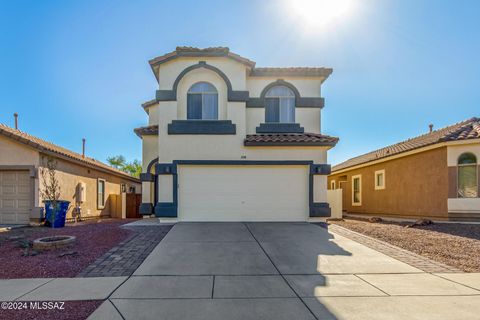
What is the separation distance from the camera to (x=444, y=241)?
871cm

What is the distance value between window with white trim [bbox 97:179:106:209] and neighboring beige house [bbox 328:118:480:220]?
17639mm

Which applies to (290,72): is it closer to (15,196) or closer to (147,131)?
(147,131)

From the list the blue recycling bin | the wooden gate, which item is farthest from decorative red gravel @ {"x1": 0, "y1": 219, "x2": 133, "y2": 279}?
the wooden gate

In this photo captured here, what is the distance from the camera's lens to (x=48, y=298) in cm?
449

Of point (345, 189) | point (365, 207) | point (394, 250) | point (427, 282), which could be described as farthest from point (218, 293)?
point (345, 189)

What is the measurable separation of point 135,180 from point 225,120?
1629 centimetres

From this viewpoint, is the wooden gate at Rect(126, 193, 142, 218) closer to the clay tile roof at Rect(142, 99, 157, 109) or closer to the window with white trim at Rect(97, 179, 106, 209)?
the window with white trim at Rect(97, 179, 106, 209)

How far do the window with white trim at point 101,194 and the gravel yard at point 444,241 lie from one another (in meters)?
15.3

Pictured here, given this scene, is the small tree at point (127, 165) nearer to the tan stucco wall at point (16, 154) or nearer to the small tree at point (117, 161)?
the small tree at point (117, 161)

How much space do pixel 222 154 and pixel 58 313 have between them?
879cm

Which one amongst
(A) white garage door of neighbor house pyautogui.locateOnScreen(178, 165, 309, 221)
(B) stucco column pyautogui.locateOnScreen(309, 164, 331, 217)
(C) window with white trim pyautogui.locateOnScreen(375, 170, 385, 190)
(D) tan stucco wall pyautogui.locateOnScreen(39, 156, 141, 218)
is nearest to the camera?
(A) white garage door of neighbor house pyautogui.locateOnScreen(178, 165, 309, 221)

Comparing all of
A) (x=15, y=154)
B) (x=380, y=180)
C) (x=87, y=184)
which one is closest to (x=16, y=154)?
(x=15, y=154)

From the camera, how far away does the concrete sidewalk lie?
13.4ft

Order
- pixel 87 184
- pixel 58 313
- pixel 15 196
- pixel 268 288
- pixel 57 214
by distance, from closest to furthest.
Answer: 1. pixel 58 313
2. pixel 268 288
3. pixel 57 214
4. pixel 15 196
5. pixel 87 184
